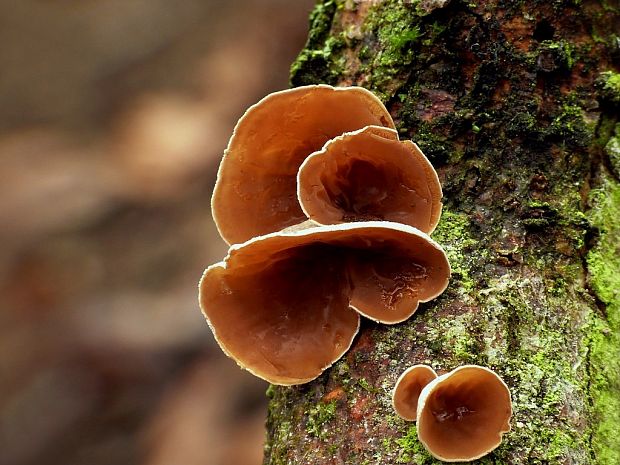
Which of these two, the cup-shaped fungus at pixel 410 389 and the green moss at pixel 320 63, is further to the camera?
the green moss at pixel 320 63

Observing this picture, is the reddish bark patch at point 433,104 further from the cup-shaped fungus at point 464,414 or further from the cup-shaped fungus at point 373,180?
the cup-shaped fungus at point 464,414

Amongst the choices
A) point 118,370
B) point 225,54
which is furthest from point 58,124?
point 118,370

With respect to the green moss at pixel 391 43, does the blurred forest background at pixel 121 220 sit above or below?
below

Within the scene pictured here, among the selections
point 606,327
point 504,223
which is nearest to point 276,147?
point 504,223

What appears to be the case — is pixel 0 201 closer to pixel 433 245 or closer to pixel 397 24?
pixel 397 24

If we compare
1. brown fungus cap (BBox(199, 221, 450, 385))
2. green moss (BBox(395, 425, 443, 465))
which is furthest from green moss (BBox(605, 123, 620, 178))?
green moss (BBox(395, 425, 443, 465))

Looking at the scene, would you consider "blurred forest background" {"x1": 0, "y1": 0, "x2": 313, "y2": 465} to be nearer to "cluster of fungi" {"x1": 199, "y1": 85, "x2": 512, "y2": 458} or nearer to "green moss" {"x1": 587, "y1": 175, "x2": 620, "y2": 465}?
"cluster of fungi" {"x1": 199, "y1": 85, "x2": 512, "y2": 458}

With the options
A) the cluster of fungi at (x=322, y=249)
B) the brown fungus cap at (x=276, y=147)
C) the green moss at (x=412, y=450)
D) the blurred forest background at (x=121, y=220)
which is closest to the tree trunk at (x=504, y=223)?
the green moss at (x=412, y=450)
